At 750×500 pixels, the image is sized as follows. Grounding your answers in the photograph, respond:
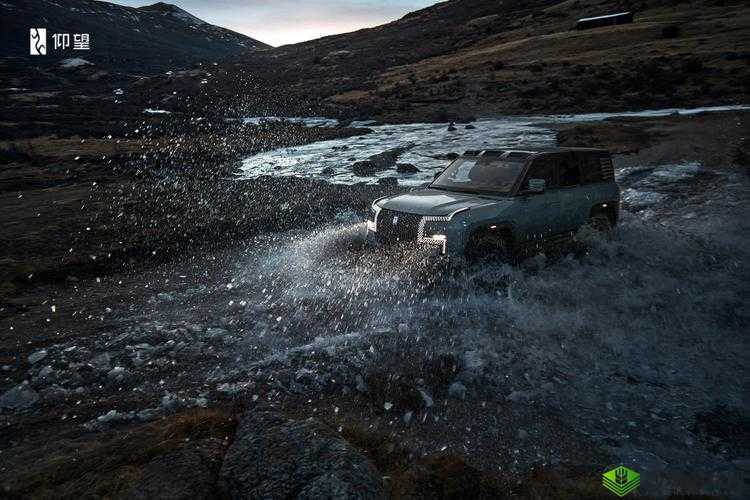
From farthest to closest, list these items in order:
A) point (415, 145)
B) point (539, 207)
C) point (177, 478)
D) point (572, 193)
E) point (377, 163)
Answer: point (415, 145)
point (377, 163)
point (572, 193)
point (539, 207)
point (177, 478)

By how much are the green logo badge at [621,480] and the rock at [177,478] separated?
291 cm

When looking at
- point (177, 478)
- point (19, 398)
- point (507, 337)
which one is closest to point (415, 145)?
point (507, 337)

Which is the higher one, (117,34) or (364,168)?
(117,34)

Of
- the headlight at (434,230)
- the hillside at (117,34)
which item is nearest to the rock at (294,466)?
the headlight at (434,230)

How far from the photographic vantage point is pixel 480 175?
823cm

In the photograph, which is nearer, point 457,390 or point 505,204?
point 457,390

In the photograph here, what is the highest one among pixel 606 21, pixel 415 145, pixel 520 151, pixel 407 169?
pixel 606 21

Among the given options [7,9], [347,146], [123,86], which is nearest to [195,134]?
[347,146]

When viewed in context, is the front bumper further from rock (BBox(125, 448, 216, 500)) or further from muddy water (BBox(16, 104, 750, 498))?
rock (BBox(125, 448, 216, 500))

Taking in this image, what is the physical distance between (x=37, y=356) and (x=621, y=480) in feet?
21.0

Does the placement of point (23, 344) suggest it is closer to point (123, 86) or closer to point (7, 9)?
point (123, 86)

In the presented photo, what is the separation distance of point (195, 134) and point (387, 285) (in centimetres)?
2778

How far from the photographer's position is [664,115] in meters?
23.1

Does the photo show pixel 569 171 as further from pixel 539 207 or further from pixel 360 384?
pixel 360 384
